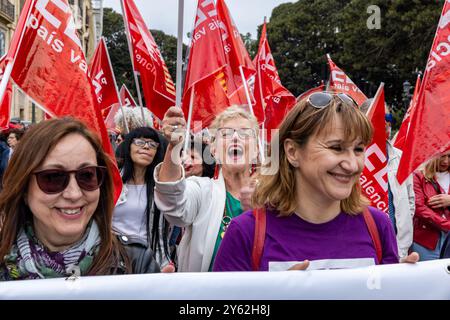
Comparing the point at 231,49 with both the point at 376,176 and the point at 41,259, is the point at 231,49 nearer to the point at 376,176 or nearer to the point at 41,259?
the point at 376,176

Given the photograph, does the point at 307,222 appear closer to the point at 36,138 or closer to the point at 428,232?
the point at 36,138

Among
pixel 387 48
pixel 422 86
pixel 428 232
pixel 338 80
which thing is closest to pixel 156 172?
pixel 422 86

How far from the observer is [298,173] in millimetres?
2365

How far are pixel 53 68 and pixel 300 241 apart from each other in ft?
6.59

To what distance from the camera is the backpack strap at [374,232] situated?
2.26 m

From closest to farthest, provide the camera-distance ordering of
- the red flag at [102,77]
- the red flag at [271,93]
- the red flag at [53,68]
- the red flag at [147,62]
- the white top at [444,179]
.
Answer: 1. the red flag at [53,68]
2. the white top at [444,179]
3. the red flag at [147,62]
4. the red flag at [102,77]
5. the red flag at [271,93]

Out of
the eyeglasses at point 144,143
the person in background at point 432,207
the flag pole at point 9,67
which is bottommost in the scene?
the person in background at point 432,207

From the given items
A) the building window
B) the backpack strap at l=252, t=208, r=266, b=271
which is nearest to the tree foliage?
the building window

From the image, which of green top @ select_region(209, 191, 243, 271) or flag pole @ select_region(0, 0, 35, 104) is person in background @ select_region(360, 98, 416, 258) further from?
flag pole @ select_region(0, 0, 35, 104)

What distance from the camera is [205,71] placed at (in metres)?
5.25

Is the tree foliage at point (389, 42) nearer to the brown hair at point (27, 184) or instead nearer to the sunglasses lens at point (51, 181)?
the brown hair at point (27, 184)

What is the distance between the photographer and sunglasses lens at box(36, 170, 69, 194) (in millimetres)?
2090

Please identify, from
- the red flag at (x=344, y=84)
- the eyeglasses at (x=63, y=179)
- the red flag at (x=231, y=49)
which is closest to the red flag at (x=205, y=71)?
the red flag at (x=231, y=49)

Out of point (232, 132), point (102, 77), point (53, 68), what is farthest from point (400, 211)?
point (102, 77)
